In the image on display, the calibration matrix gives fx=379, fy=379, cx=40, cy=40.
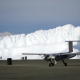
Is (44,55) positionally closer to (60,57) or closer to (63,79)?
(60,57)

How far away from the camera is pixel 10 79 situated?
35.2 meters

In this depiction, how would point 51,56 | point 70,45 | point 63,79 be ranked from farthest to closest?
point 70,45 → point 51,56 → point 63,79

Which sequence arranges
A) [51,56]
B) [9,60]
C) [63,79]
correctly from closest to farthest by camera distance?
[63,79] → [51,56] → [9,60]

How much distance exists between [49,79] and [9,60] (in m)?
45.2

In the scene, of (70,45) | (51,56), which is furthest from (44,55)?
(70,45)

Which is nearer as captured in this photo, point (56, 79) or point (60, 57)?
point (56, 79)

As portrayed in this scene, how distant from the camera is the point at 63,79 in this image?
34.8 meters

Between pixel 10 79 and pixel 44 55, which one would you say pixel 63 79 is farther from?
pixel 44 55

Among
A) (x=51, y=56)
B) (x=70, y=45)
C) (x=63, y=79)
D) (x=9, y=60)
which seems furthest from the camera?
(x=70, y=45)

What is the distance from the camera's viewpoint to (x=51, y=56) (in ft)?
234

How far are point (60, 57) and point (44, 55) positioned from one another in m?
3.11

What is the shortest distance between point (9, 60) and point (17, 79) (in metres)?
44.6

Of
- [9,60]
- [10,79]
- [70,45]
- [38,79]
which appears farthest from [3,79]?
[70,45]

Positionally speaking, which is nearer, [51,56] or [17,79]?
[17,79]
